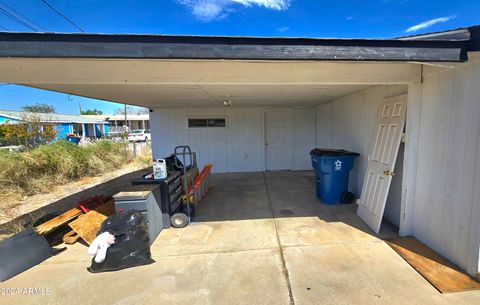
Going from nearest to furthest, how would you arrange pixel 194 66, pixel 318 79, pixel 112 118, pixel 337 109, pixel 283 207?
pixel 194 66 → pixel 318 79 → pixel 283 207 → pixel 337 109 → pixel 112 118

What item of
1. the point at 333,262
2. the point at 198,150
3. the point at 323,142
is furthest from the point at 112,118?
the point at 333,262

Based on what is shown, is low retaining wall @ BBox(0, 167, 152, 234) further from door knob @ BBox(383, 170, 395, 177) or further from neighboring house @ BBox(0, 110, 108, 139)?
neighboring house @ BBox(0, 110, 108, 139)

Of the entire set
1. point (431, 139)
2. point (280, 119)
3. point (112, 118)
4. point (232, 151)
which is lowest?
point (232, 151)

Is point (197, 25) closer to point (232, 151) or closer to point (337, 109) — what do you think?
point (232, 151)

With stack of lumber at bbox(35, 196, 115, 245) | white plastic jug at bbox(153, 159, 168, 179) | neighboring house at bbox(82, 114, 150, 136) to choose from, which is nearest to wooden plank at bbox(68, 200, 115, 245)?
stack of lumber at bbox(35, 196, 115, 245)

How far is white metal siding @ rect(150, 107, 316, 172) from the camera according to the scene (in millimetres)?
7051

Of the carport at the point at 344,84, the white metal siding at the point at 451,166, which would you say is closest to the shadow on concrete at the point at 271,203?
the carport at the point at 344,84

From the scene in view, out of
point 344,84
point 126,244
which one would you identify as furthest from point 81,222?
point 344,84

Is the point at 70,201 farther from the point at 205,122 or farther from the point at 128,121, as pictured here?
the point at 128,121

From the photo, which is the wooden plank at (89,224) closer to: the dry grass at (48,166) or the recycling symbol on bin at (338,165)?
the dry grass at (48,166)

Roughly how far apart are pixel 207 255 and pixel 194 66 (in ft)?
7.25

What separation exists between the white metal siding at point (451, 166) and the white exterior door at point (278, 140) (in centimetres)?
467

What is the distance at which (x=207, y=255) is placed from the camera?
2582 mm

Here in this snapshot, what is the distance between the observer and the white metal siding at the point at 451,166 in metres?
2.00
